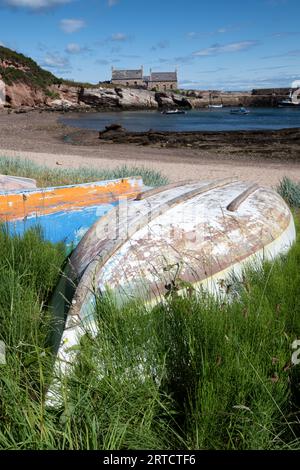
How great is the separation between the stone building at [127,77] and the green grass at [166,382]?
126m

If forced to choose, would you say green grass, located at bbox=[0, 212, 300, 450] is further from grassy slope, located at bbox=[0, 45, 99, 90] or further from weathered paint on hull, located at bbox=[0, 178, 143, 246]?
grassy slope, located at bbox=[0, 45, 99, 90]

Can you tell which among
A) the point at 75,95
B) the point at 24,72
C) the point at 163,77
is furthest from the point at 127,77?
the point at 24,72

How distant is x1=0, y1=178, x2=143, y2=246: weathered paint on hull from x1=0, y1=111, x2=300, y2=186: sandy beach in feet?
A: 21.9

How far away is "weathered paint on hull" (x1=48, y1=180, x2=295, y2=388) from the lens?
3.12 metres

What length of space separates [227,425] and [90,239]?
6.72 ft

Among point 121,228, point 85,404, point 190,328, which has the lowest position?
point 85,404

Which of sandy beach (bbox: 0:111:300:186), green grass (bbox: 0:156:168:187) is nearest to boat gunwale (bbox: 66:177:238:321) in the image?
green grass (bbox: 0:156:168:187)

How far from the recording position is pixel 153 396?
2.21 meters

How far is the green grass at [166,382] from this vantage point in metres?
2.01

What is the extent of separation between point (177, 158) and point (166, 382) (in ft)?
57.9

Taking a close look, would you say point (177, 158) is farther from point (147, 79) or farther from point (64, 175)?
point (147, 79)

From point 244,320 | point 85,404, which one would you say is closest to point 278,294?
point 244,320

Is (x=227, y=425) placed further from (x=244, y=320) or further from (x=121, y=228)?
(x=121, y=228)
